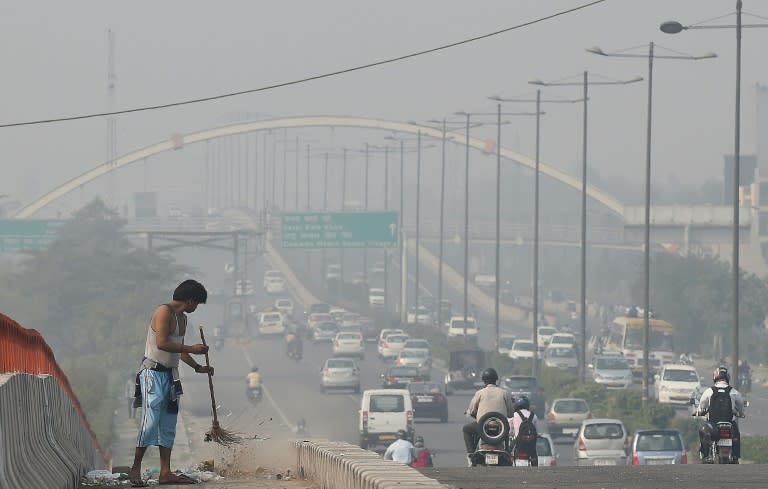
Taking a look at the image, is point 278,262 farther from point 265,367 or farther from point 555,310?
point 265,367

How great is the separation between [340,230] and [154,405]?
320ft

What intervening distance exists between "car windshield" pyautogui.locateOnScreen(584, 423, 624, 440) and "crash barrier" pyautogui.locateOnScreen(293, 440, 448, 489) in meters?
24.7

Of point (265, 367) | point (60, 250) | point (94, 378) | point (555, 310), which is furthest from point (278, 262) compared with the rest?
point (94, 378)

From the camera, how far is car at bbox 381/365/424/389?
65.8 meters

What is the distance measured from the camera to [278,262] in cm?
17338

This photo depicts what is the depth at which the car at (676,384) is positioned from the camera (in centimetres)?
6259

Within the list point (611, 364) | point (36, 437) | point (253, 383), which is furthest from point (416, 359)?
point (36, 437)

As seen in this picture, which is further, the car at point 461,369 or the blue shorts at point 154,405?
the car at point 461,369

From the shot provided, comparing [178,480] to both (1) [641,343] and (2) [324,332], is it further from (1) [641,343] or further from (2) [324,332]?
(2) [324,332]

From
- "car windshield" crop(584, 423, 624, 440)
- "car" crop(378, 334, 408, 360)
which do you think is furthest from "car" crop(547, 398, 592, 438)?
"car" crop(378, 334, 408, 360)

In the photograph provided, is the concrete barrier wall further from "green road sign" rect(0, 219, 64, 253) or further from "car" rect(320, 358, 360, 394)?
"green road sign" rect(0, 219, 64, 253)

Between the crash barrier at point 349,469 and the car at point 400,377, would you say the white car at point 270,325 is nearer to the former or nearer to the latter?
the car at point 400,377

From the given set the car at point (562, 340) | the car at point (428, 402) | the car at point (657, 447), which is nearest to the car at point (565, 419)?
the car at point (428, 402)

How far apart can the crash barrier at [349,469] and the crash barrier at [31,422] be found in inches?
67.0
